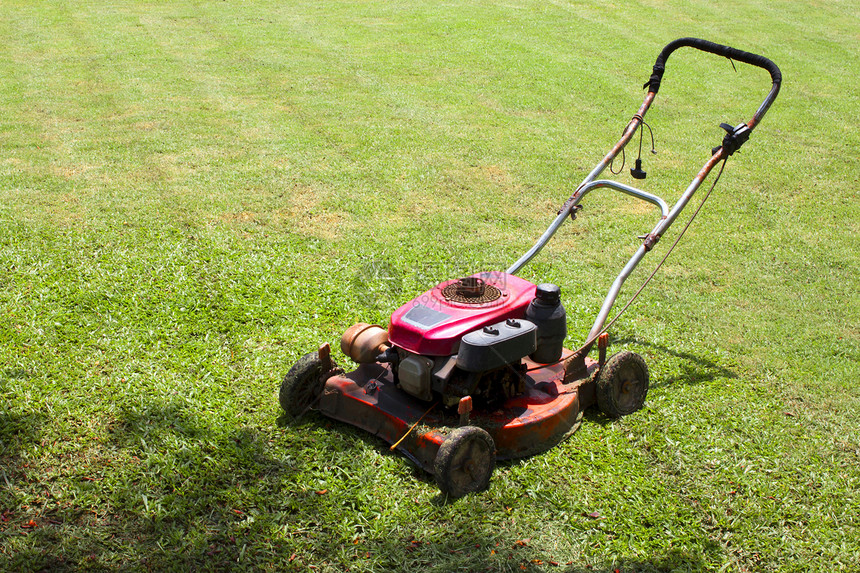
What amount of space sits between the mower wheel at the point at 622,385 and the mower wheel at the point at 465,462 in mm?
985

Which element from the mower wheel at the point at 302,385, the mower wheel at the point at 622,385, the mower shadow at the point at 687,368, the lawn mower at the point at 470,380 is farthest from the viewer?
the mower shadow at the point at 687,368

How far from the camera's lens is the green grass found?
4301mm

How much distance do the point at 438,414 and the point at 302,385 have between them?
3.01 feet

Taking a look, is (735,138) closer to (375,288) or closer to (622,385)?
(622,385)

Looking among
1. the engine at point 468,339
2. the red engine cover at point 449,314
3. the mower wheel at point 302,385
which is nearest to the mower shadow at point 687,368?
the engine at point 468,339

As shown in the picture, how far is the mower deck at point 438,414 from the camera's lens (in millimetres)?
4602

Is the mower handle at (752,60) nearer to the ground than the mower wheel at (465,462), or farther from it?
farther from it

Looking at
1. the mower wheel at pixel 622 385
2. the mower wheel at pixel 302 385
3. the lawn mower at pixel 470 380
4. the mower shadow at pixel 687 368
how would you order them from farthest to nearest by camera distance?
1. the mower shadow at pixel 687 368
2. the mower wheel at pixel 622 385
3. the mower wheel at pixel 302 385
4. the lawn mower at pixel 470 380

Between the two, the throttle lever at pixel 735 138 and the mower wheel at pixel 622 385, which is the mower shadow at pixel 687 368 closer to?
the mower wheel at pixel 622 385

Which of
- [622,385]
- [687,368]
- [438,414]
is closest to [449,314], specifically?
[438,414]

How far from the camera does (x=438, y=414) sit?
4676 mm

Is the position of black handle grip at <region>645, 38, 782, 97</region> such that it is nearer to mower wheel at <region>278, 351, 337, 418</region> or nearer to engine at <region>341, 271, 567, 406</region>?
engine at <region>341, 271, 567, 406</region>

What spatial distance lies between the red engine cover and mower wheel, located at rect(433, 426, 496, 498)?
0.49 metres

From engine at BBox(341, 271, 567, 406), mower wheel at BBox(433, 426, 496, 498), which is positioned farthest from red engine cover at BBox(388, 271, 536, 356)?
mower wheel at BBox(433, 426, 496, 498)
